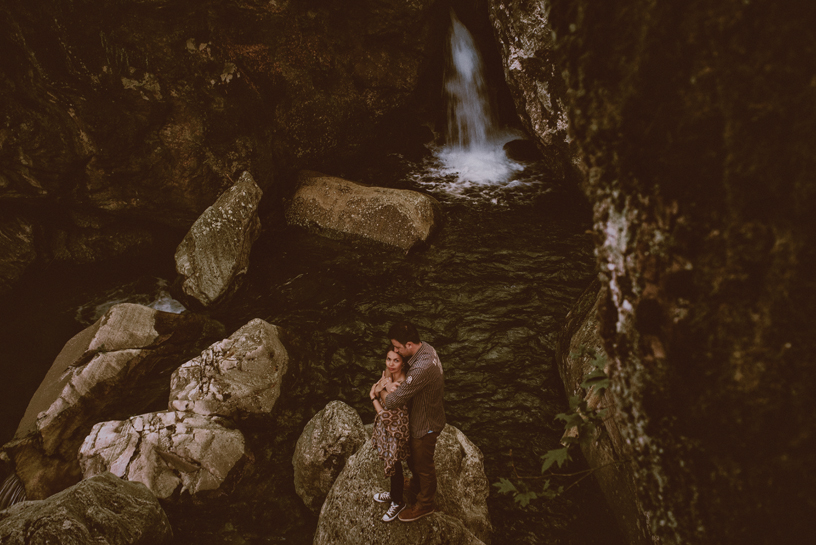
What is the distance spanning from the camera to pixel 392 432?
4203 millimetres

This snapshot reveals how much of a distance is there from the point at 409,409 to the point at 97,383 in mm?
5748

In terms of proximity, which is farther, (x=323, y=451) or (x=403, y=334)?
(x=323, y=451)

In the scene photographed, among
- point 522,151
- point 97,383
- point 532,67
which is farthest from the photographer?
point 522,151

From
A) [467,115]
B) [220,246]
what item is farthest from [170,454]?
[467,115]

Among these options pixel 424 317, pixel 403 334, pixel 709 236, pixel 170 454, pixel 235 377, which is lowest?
pixel 170 454

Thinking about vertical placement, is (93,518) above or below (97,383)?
above

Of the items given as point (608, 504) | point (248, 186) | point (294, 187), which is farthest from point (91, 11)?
point (608, 504)

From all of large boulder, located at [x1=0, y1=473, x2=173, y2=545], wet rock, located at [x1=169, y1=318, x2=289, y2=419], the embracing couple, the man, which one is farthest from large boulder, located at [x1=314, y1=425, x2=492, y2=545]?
wet rock, located at [x1=169, y1=318, x2=289, y2=419]

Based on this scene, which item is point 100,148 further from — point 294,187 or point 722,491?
point 722,491

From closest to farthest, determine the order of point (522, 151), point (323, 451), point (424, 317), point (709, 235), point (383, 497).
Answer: point (709, 235), point (383, 497), point (323, 451), point (424, 317), point (522, 151)

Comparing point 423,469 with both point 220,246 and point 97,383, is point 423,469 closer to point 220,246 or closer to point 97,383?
point 97,383

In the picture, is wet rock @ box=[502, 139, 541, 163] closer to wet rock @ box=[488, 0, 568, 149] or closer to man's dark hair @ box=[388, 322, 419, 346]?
wet rock @ box=[488, 0, 568, 149]

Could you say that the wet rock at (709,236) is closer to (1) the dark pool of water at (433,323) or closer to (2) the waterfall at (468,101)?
(1) the dark pool of water at (433,323)

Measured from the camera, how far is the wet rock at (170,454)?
19.1ft
